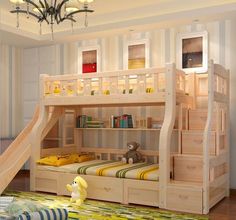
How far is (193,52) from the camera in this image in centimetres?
583

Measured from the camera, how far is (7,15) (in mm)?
6215

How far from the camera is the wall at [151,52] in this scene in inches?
219

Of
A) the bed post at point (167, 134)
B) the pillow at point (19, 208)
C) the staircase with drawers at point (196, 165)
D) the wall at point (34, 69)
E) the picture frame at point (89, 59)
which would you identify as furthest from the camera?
the wall at point (34, 69)

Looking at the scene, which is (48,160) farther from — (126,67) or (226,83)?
(226,83)

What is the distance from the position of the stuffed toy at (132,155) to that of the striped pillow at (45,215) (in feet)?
9.79

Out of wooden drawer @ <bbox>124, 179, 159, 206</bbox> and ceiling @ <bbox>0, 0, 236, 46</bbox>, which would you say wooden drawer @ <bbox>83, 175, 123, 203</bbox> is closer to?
wooden drawer @ <bbox>124, 179, 159, 206</bbox>

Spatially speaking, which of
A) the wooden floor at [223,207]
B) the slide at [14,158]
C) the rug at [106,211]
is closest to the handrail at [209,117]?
the wooden floor at [223,207]

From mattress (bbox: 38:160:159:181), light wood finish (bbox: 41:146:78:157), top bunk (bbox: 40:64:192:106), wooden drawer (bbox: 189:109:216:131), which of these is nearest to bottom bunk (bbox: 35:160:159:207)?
mattress (bbox: 38:160:159:181)

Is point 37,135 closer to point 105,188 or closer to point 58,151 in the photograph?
point 58,151

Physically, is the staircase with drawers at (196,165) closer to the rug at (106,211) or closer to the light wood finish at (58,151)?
the rug at (106,211)

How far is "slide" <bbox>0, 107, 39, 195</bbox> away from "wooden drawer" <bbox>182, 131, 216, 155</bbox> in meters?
2.41

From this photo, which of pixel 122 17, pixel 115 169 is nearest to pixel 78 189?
pixel 115 169

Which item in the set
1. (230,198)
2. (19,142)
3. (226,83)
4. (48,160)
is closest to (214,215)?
(230,198)

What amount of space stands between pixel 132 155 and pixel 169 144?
1.33 metres
